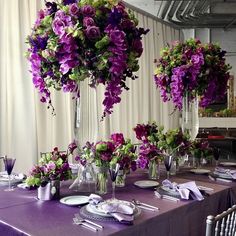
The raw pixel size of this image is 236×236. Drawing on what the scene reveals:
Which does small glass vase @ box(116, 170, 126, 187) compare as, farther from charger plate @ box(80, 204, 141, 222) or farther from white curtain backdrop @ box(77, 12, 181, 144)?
white curtain backdrop @ box(77, 12, 181, 144)

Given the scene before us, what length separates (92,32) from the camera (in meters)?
1.64

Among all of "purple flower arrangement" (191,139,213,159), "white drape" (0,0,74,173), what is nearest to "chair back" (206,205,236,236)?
"purple flower arrangement" (191,139,213,159)

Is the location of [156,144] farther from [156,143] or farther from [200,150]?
[200,150]

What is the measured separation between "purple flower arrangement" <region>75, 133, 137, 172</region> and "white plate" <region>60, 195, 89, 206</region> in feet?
0.68

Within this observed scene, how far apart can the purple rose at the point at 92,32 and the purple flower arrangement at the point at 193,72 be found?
38.4 inches

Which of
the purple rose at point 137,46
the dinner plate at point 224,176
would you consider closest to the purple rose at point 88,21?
the purple rose at point 137,46

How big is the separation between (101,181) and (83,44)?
29.2 inches

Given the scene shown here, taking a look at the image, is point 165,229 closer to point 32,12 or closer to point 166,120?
point 32,12

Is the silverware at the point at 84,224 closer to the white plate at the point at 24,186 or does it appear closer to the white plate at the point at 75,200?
the white plate at the point at 75,200

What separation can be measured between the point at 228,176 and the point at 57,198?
1.16 meters

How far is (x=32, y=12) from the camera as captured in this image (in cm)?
370

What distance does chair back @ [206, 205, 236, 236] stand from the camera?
1.05 m

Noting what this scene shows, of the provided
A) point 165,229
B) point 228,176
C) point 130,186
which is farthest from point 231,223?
point 228,176

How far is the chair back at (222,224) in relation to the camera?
1.05m
